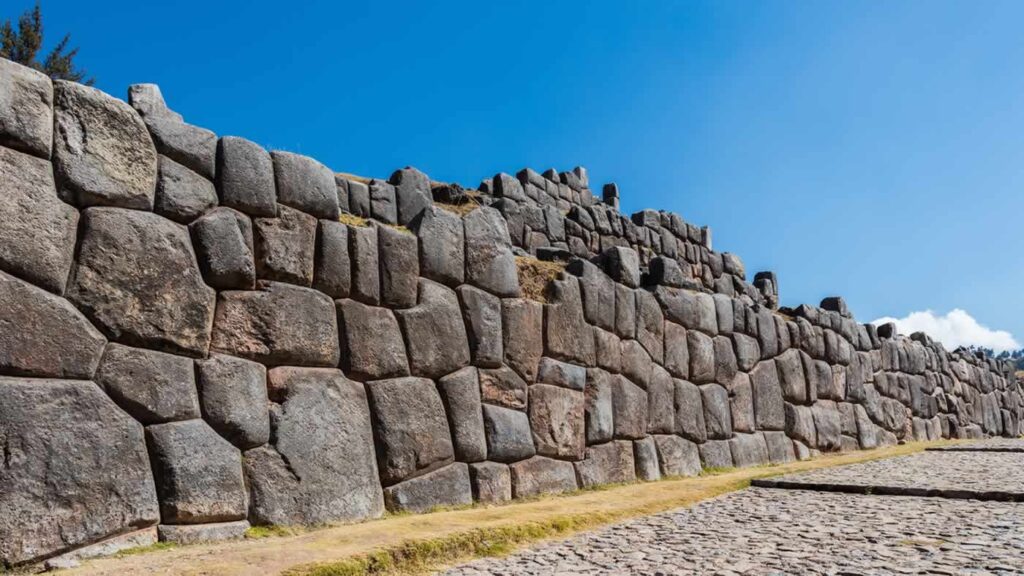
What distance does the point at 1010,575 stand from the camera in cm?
352

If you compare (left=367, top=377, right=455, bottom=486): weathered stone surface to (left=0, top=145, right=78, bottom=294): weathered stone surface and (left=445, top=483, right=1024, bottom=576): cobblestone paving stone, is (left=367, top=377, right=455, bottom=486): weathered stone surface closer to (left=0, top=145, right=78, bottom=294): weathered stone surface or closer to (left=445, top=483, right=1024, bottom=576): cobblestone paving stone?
(left=445, top=483, right=1024, bottom=576): cobblestone paving stone

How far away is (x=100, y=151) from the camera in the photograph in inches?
167

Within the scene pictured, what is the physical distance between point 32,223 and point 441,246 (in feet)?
9.06

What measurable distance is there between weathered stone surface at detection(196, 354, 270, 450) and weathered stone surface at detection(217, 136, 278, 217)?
92 cm

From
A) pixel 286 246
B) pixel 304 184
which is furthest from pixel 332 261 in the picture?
pixel 304 184

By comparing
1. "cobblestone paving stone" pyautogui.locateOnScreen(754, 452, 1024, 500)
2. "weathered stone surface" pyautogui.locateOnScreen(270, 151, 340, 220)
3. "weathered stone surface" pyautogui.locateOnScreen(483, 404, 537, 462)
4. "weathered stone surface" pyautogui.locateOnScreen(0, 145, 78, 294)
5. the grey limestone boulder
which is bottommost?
"cobblestone paving stone" pyautogui.locateOnScreen(754, 452, 1024, 500)

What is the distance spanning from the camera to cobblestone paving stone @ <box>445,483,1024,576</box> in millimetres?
3885

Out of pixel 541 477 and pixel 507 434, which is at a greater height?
pixel 507 434

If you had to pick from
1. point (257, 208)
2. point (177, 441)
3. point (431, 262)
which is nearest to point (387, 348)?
point (431, 262)

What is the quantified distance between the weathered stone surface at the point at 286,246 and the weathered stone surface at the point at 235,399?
1.93 ft

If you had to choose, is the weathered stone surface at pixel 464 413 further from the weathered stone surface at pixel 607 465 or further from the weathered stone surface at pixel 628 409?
the weathered stone surface at pixel 628 409

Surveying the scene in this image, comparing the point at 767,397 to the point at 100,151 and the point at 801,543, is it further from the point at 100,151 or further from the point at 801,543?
the point at 100,151

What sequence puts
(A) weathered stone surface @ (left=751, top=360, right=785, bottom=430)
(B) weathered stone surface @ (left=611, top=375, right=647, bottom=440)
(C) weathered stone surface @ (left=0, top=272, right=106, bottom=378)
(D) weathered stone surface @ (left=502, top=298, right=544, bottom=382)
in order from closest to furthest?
(C) weathered stone surface @ (left=0, top=272, right=106, bottom=378) → (D) weathered stone surface @ (left=502, top=298, right=544, bottom=382) → (B) weathered stone surface @ (left=611, top=375, right=647, bottom=440) → (A) weathered stone surface @ (left=751, top=360, right=785, bottom=430)

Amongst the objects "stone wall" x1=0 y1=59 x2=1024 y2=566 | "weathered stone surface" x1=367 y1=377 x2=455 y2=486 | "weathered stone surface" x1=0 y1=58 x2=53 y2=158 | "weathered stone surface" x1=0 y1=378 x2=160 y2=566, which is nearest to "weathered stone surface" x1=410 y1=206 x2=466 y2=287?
"stone wall" x1=0 y1=59 x2=1024 y2=566
